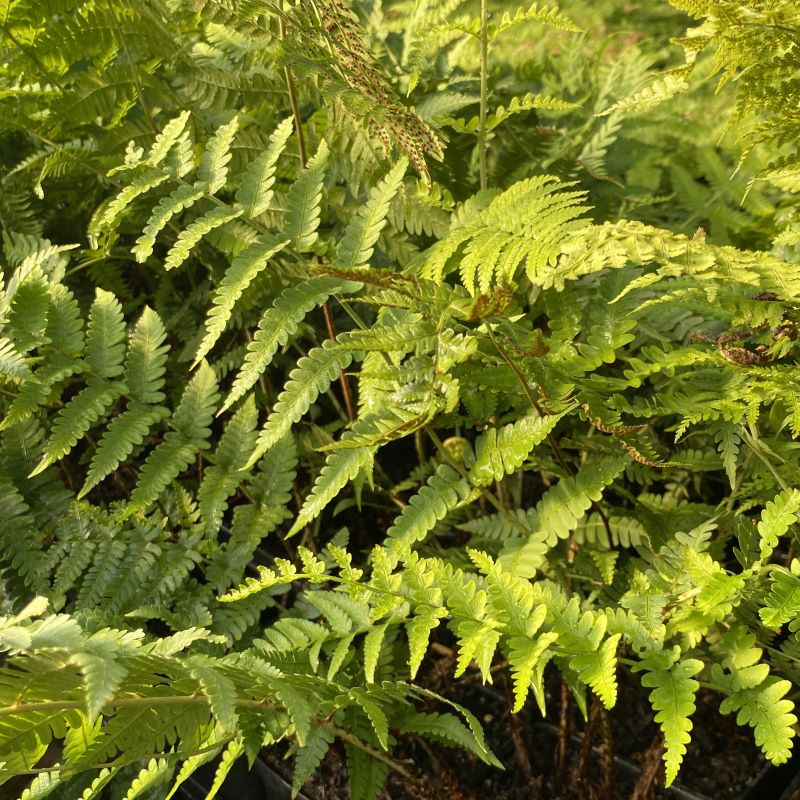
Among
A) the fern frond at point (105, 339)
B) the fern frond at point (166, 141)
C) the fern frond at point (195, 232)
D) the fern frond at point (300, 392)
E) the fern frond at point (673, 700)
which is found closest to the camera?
the fern frond at point (673, 700)

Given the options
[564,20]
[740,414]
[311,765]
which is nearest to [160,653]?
[311,765]

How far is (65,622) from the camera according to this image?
818mm

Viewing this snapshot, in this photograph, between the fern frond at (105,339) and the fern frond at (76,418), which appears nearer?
the fern frond at (76,418)

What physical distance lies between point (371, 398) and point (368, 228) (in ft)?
0.79

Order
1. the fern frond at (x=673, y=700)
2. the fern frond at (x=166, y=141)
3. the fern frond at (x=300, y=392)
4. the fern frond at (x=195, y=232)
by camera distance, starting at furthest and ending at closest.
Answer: the fern frond at (x=166, y=141)
the fern frond at (x=195, y=232)
the fern frond at (x=300, y=392)
the fern frond at (x=673, y=700)

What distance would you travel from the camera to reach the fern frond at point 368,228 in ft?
3.95

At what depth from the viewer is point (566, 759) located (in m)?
1.32

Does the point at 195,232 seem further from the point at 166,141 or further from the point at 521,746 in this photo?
the point at 521,746

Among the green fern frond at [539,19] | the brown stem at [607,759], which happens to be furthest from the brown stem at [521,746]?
the green fern frond at [539,19]

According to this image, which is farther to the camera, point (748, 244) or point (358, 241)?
point (748, 244)

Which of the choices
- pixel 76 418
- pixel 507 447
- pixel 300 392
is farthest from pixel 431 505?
pixel 76 418

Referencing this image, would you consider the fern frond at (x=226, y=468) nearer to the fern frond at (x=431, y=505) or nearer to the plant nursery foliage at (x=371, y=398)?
the plant nursery foliage at (x=371, y=398)

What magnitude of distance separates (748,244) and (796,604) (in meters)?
0.99

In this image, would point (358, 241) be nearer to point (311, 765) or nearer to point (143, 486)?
point (143, 486)
